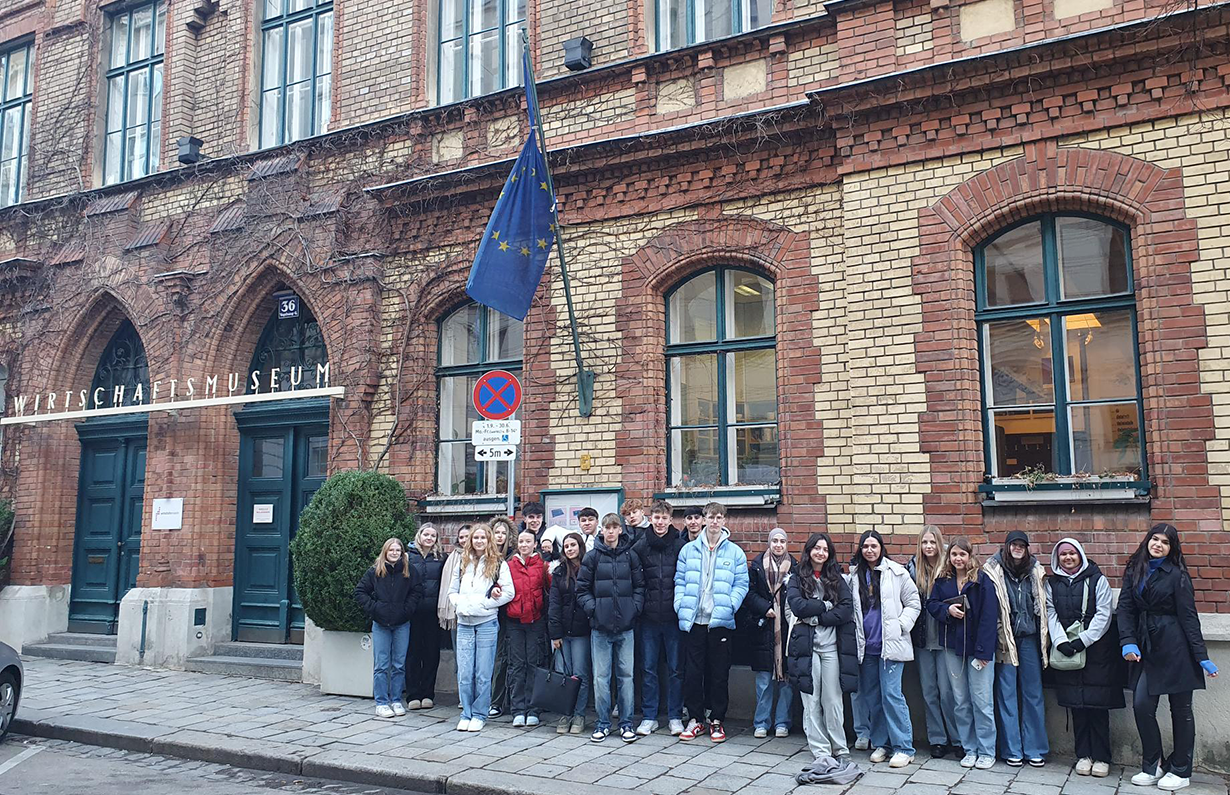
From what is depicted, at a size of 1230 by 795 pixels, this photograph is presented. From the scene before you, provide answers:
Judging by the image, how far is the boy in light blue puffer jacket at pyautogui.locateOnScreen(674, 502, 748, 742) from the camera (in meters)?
8.03

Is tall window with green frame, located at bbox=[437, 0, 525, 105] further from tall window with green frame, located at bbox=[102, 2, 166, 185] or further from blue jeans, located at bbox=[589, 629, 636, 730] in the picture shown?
blue jeans, located at bbox=[589, 629, 636, 730]

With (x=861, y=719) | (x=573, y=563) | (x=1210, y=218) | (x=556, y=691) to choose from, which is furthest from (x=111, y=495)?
(x=1210, y=218)

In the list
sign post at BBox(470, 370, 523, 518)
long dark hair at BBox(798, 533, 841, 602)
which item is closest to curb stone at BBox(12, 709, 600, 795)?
long dark hair at BBox(798, 533, 841, 602)

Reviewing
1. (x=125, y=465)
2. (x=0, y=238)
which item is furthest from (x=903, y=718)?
(x=0, y=238)

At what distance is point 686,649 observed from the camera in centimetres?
833

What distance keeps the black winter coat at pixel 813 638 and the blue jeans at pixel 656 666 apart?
1.35 metres

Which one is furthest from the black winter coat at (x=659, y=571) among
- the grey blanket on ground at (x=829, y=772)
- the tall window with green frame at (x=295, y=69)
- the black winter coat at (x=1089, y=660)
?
the tall window with green frame at (x=295, y=69)

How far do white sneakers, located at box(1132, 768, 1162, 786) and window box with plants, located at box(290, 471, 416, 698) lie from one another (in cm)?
676

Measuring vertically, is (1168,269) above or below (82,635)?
above

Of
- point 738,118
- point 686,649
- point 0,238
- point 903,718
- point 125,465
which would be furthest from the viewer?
point 0,238

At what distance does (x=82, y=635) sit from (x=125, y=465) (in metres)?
2.31

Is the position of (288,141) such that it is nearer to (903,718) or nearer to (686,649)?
(686,649)

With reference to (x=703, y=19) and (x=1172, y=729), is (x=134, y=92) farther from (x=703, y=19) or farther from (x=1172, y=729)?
(x=1172, y=729)

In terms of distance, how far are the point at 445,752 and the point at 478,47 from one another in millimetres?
8064
